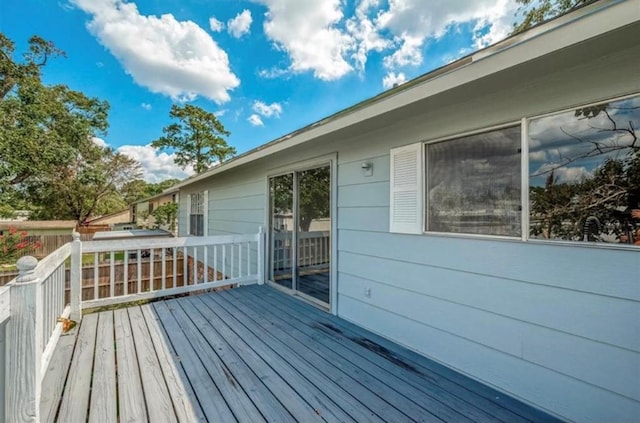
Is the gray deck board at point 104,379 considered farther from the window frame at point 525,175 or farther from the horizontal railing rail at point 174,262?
the window frame at point 525,175

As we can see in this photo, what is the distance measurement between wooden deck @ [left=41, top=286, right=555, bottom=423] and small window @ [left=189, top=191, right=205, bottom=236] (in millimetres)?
5826

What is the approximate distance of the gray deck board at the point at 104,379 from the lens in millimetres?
1823

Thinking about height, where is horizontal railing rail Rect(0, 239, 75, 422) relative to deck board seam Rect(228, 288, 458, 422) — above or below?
above

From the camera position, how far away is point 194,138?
19.6m

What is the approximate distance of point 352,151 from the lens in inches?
136

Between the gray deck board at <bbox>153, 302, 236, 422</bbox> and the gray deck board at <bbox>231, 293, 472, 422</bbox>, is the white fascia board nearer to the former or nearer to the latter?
the gray deck board at <bbox>231, 293, 472, 422</bbox>

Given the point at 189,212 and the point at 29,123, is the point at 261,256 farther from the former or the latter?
the point at 29,123

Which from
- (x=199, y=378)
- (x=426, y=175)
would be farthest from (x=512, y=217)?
→ (x=199, y=378)

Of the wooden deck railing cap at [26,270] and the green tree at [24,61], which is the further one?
the green tree at [24,61]

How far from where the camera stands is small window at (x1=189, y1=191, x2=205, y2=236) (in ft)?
29.7

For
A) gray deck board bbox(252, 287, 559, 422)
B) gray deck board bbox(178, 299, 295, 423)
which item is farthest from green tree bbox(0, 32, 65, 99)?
gray deck board bbox(252, 287, 559, 422)

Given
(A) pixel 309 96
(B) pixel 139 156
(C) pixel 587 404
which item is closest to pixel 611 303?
(C) pixel 587 404

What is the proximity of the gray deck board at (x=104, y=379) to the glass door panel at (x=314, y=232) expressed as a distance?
91.6 inches

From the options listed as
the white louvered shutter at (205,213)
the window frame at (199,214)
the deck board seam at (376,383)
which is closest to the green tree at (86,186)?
the window frame at (199,214)
